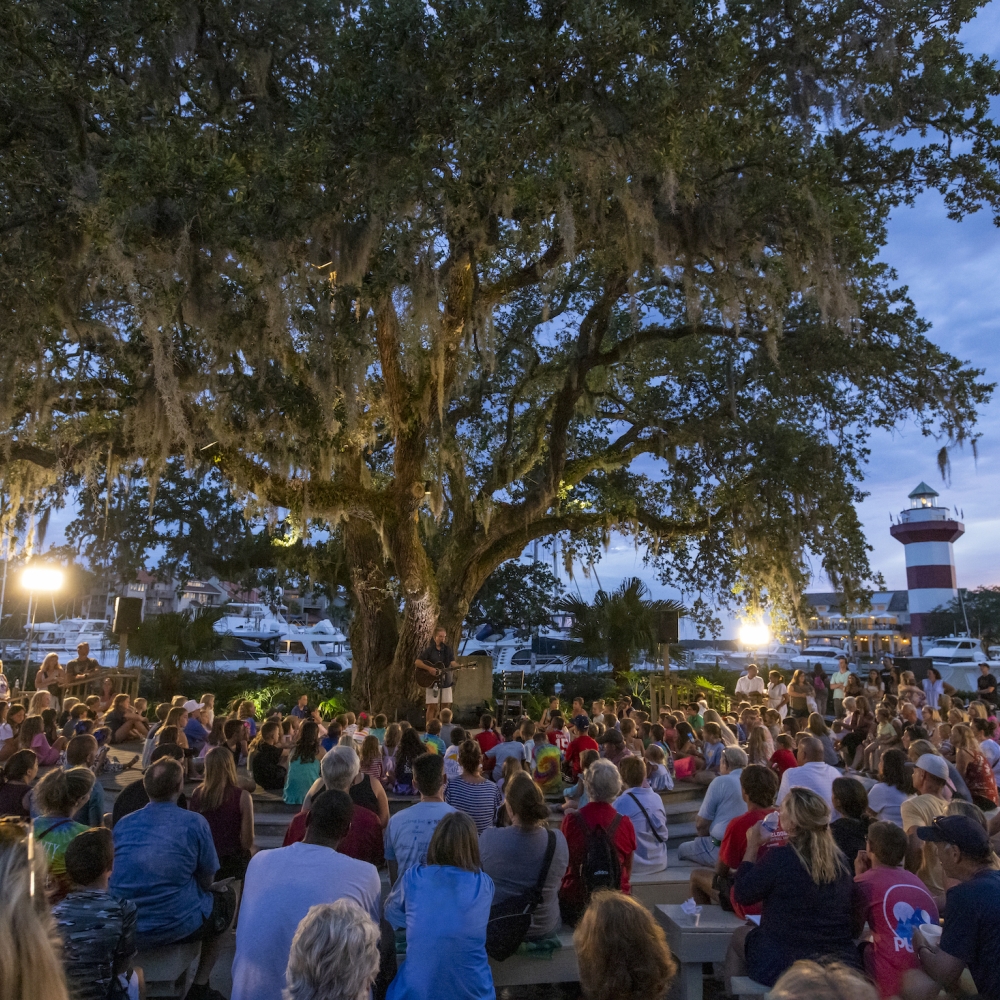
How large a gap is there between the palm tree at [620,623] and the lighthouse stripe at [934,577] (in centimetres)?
3986

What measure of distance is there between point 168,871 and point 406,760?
3.11m

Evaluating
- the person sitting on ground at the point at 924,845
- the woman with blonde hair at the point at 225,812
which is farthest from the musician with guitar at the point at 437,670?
the person sitting on ground at the point at 924,845

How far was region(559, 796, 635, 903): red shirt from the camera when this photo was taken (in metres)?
3.79

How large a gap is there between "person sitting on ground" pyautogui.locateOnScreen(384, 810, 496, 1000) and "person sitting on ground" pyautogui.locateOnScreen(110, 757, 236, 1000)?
1179 mm

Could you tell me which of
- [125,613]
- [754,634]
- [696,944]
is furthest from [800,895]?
[754,634]

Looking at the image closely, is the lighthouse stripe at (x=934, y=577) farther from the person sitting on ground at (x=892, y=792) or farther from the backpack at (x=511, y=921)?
the backpack at (x=511, y=921)

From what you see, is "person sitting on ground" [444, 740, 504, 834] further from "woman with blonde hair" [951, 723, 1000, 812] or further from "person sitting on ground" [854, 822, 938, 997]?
"woman with blonde hair" [951, 723, 1000, 812]

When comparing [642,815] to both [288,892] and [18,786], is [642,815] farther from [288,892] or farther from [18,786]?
[18,786]

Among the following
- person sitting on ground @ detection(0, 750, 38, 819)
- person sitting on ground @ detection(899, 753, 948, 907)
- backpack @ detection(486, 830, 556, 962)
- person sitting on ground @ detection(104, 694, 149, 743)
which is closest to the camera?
backpack @ detection(486, 830, 556, 962)

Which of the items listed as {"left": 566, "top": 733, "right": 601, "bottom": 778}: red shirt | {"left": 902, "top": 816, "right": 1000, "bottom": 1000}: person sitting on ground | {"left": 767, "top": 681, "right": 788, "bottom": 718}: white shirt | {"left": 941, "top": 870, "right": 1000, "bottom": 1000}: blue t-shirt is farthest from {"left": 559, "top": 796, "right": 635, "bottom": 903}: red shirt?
{"left": 767, "top": 681, "right": 788, "bottom": 718}: white shirt

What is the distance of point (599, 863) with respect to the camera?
3.71 meters

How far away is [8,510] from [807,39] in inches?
510

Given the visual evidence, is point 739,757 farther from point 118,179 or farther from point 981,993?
point 118,179

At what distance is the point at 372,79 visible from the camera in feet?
24.9
